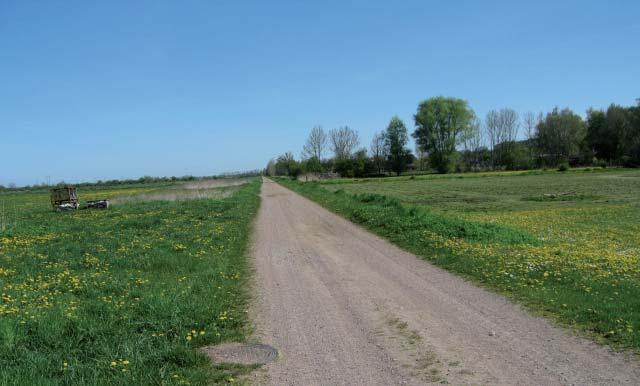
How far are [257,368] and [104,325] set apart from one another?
2.71m

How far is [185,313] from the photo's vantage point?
21.5 ft

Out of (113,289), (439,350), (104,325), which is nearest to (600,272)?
(439,350)

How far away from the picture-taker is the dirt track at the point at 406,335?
455 centimetres

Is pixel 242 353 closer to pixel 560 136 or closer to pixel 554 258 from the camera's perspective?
pixel 554 258

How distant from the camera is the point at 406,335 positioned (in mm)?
5742

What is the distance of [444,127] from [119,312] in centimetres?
10993

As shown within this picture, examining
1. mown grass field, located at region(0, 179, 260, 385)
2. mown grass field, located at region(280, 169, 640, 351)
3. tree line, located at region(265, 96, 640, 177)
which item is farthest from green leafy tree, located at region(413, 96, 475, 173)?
mown grass field, located at region(0, 179, 260, 385)

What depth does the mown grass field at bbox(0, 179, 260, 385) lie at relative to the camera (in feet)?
15.5

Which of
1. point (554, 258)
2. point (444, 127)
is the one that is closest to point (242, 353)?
point (554, 258)

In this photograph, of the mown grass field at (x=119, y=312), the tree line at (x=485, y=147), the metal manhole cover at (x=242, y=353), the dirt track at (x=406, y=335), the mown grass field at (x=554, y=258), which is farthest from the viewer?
the tree line at (x=485, y=147)

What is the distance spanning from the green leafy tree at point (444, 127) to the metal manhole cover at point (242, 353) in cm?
10782

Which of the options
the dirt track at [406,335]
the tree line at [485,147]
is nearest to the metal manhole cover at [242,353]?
the dirt track at [406,335]

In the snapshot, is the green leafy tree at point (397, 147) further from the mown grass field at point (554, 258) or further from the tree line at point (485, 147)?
the mown grass field at point (554, 258)

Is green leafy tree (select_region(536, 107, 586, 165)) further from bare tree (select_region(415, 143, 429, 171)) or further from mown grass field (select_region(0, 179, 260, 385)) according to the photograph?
mown grass field (select_region(0, 179, 260, 385))
